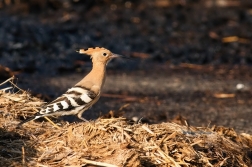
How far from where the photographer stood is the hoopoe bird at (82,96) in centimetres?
682

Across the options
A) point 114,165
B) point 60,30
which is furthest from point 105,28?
point 114,165

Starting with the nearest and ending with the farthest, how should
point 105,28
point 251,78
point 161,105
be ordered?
1. point 161,105
2. point 251,78
3. point 105,28

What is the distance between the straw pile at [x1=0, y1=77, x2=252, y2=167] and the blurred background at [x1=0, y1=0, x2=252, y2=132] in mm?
1279

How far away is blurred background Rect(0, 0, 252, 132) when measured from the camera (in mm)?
10242

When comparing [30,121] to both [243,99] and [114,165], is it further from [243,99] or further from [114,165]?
[243,99]

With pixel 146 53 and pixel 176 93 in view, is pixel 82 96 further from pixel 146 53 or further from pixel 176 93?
pixel 146 53

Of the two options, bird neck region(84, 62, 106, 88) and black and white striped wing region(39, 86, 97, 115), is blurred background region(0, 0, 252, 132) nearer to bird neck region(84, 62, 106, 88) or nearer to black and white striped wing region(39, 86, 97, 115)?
bird neck region(84, 62, 106, 88)

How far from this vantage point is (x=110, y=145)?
6.14 m

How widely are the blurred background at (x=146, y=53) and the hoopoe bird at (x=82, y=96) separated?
75 cm

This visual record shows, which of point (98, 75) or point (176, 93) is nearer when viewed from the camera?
point (98, 75)

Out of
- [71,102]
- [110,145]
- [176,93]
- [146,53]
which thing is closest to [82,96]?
[71,102]

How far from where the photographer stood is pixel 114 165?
5820mm

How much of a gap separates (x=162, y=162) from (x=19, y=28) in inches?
322

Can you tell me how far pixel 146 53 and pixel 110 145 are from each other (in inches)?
302
